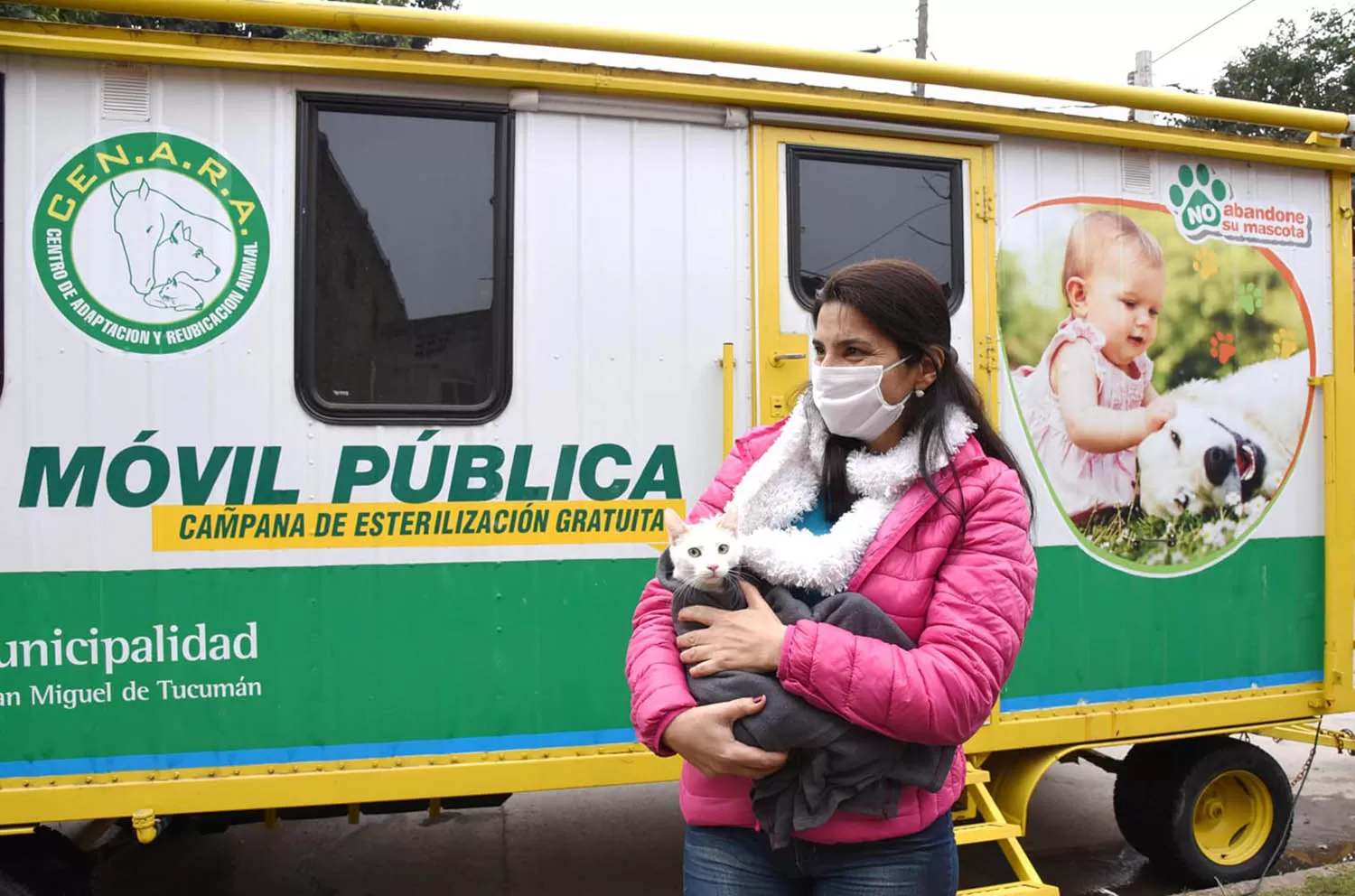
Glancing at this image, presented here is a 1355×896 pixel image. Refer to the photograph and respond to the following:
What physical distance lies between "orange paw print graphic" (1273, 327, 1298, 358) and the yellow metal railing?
831mm

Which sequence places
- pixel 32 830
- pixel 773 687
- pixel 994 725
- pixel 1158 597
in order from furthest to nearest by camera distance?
pixel 1158 597
pixel 994 725
pixel 32 830
pixel 773 687

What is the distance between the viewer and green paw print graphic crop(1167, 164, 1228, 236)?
3.94 m

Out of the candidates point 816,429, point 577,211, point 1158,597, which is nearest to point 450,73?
point 577,211

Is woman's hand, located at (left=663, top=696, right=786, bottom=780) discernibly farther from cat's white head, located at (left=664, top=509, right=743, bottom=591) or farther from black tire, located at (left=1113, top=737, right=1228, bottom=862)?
black tire, located at (left=1113, top=737, right=1228, bottom=862)

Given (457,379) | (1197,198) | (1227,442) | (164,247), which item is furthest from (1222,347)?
(164,247)

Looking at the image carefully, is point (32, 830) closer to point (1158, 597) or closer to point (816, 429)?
point (816, 429)

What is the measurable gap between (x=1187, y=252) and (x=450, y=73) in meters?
2.90

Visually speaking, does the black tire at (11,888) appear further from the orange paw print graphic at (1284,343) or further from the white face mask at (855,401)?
the orange paw print graphic at (1284,343)

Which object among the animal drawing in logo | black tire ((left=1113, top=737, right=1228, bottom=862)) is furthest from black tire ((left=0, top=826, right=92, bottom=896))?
black tire ((left=1113, top=737, right=1228, bottom=862))

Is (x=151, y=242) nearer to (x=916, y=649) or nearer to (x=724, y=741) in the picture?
(x=724, y=741)

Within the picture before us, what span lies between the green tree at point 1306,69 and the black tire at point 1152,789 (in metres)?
18.2

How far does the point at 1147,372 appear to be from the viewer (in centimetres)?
382

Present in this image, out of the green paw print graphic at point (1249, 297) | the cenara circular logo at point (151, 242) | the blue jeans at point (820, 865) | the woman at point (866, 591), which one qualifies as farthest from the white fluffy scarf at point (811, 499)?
the green paw print graphic at point (1249, 297)

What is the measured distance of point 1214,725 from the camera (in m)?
3.94
